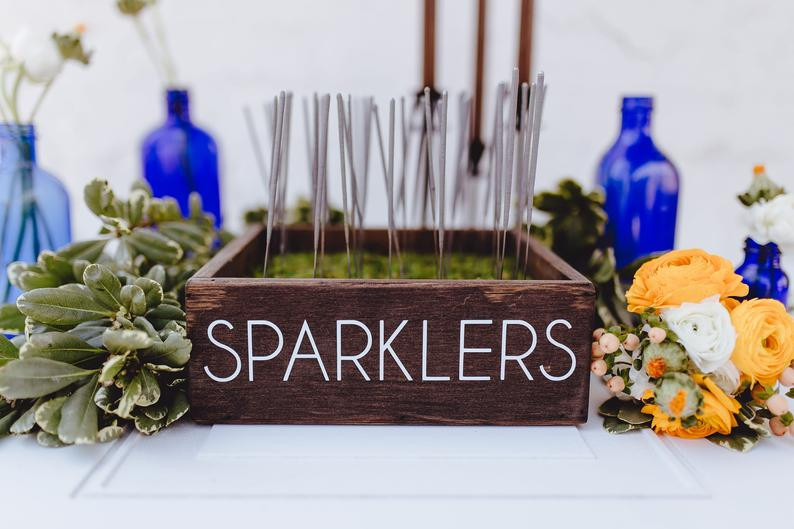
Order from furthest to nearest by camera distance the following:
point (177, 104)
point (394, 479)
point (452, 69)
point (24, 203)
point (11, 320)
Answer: point (452, 69), point (177, 104), point (24, 203), point (11, 320), point (394, 479)

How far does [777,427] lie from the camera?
1.74 feet

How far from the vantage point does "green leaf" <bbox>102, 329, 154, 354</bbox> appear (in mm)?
481

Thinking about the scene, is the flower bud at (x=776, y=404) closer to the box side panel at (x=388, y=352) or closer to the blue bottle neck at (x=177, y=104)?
the box side panel at (x=388, y=352)

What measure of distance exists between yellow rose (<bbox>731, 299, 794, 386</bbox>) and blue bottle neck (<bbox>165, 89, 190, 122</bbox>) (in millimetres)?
714

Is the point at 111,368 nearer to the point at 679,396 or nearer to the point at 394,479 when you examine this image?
the point at 394,479

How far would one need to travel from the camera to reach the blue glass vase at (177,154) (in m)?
0.89

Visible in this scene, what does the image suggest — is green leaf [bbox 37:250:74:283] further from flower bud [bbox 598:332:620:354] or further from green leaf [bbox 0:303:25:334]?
flower bud [bbox 598:332:620:354]

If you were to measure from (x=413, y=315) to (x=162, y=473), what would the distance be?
22 centimetres

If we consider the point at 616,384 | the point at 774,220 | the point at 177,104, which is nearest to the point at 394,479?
the point at 616,384

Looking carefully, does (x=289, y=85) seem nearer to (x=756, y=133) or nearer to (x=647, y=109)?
(x=647, y=109)

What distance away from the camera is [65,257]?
624 mm

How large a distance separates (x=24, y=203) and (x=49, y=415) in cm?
31

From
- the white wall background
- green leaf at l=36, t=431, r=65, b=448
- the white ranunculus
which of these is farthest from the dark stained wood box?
the white wall background

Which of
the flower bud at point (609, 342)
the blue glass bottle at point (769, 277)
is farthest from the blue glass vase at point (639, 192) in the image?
the flower bud at point (609, 342)
